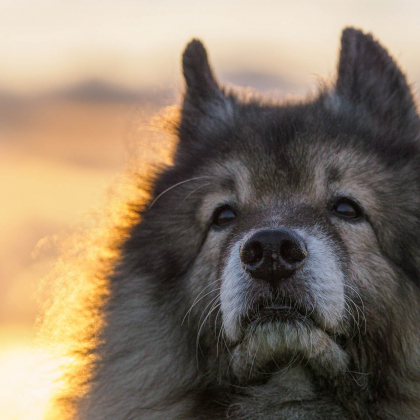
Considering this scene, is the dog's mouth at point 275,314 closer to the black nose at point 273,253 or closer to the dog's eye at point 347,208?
the black nose at point 273,253

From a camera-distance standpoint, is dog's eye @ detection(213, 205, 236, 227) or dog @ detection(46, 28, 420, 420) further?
dog's eye @ detection(213, 205, 236, 227)

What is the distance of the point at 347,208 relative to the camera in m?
4.80

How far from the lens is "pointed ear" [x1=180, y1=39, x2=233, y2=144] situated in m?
5.87

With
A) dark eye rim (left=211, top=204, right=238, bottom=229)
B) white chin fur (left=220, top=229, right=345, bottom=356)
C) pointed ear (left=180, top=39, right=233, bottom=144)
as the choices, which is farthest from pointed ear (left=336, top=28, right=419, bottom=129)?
white chin fur (left=220, top=229, right=345, bottom=356)

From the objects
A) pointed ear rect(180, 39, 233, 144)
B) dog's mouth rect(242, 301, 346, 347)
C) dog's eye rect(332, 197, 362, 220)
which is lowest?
dog's mouth rect(242, 301, 346, 347)

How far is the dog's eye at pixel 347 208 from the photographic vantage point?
479 centimetres

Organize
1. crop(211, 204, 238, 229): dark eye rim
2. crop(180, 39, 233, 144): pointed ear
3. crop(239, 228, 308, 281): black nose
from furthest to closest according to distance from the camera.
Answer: crop(180, 39, 233, 144): pointed ear
crop(211, 204, 238, 229): dark eye rim
crop(239, 228, 308, 281): black nose

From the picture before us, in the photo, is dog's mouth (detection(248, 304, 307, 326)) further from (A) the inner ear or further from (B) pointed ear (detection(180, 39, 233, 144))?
(A) the inner ear

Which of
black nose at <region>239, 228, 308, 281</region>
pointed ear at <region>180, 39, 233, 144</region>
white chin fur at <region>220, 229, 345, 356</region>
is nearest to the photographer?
black nose at <region>239, 228, 308, 281</region>

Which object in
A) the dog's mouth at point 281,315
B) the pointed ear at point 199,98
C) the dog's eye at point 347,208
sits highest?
the pointed ear at point 199,98

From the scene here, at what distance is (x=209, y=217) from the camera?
17.1ft

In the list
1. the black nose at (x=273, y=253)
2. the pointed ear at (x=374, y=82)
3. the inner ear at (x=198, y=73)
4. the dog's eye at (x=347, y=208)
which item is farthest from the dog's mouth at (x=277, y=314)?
the inner ear at (x=198, y=73)

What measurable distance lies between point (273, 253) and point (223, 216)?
1.01 meters

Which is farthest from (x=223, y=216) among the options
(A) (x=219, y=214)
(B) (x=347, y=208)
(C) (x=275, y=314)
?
(C) (x=275, y=314)
